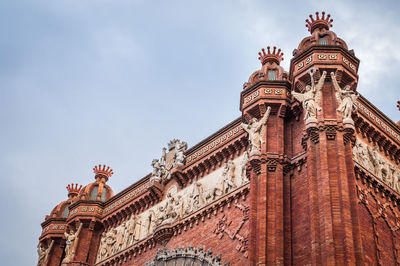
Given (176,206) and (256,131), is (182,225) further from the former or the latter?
(256,131)

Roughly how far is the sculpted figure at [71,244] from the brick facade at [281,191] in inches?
3.4

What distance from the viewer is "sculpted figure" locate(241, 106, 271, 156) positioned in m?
17.5

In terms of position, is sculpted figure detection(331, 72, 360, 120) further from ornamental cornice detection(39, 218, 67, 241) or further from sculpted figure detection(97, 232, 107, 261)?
ornamental cornice detection(39, 218, 67, 241)

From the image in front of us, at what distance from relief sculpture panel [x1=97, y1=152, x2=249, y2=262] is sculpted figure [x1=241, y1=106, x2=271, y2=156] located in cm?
135

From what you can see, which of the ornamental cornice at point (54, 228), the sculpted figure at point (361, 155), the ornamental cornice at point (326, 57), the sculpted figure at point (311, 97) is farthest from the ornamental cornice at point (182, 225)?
the ornamental cornice at point (54, 228)

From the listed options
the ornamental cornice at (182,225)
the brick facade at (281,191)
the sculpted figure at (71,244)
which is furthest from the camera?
the sculpted figure at (71,244)

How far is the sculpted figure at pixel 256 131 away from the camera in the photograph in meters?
17.5

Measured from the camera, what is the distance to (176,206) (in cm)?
2127

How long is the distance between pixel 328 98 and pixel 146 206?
32.1 ft

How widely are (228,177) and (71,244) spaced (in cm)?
903

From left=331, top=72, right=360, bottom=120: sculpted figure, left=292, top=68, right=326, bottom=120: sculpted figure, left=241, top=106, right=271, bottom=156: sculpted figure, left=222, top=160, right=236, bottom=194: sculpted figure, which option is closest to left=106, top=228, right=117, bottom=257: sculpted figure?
left=222, top=160, right=236, bottom=194: sculpted figure

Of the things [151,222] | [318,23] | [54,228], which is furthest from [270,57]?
[54,228]

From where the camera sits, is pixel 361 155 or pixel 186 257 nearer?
pixel 361 155

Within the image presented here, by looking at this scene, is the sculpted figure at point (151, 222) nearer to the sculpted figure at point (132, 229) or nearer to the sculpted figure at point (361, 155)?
the sculpted figure at point (132, 229)
